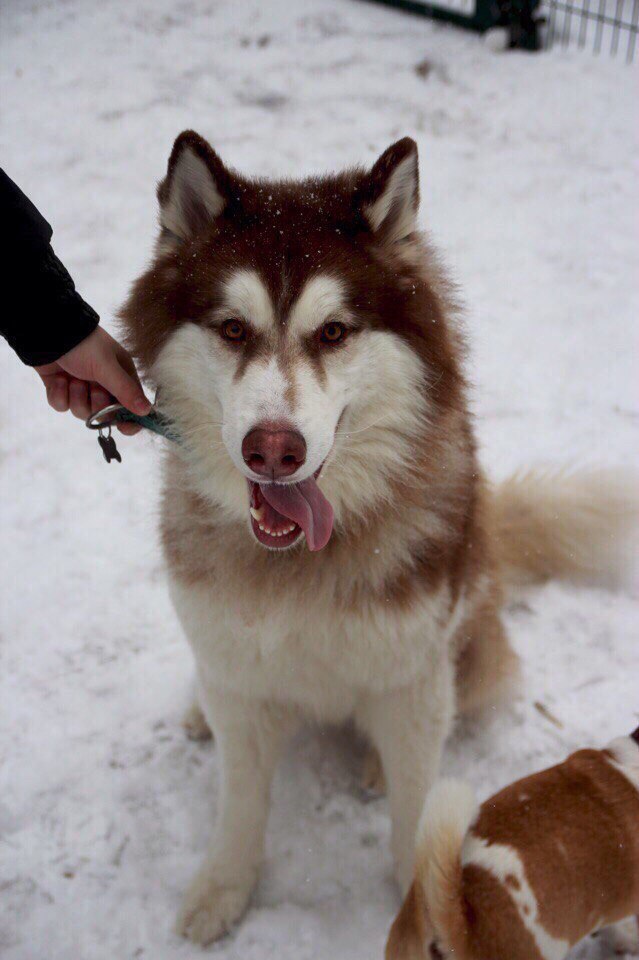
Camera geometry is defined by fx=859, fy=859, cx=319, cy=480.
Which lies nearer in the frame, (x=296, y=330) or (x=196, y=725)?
(x=296, y=330)

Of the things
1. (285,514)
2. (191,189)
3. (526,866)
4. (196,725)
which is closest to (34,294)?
(191,189)

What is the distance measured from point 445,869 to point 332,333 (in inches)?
44.4

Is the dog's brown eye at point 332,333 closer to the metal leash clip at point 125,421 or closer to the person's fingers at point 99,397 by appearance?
the metal leash clip at point 125,421

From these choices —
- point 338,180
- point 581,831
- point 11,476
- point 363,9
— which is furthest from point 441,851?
point 363,9

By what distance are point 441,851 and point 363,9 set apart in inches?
264

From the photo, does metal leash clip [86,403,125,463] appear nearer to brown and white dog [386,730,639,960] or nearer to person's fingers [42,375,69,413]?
person's fingers [42,375,69,413]

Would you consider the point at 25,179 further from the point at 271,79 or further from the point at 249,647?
the point at 249,647

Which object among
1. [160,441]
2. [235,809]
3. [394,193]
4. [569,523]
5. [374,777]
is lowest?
[374,777]

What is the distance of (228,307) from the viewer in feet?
6.23

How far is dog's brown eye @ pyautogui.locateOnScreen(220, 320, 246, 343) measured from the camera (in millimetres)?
1904

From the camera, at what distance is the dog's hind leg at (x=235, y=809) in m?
2.33

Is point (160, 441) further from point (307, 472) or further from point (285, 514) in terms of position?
point (307, 472)

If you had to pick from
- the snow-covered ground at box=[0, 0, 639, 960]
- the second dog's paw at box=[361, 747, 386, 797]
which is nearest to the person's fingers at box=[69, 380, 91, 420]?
the snow-covered ground at box=[0, 0, 639, 960]

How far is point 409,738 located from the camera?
2.32 metres
